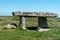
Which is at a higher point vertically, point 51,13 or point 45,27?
point 51,13

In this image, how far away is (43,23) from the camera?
79.5 feet

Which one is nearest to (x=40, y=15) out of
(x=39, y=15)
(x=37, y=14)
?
(x=39, y=15)

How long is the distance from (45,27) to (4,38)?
8.64 metres

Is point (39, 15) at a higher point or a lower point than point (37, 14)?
lower

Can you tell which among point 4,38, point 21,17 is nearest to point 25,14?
point 21,17

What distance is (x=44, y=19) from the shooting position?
2420cm

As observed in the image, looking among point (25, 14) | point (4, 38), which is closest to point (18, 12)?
point (25, 14)

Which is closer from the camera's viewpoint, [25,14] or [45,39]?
[45,39]

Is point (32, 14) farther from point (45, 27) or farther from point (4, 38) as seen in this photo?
point (4, 38)

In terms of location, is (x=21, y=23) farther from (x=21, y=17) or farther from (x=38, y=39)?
(x=38, y=39)

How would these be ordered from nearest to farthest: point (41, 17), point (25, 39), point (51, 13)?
1. point (25, 39)
2. point (51, 13)
3. point (41, 17)

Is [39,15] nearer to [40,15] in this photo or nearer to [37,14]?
[40,15]

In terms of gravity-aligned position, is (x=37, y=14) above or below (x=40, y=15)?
above

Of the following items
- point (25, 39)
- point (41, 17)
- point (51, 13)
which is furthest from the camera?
point (41, 17)
